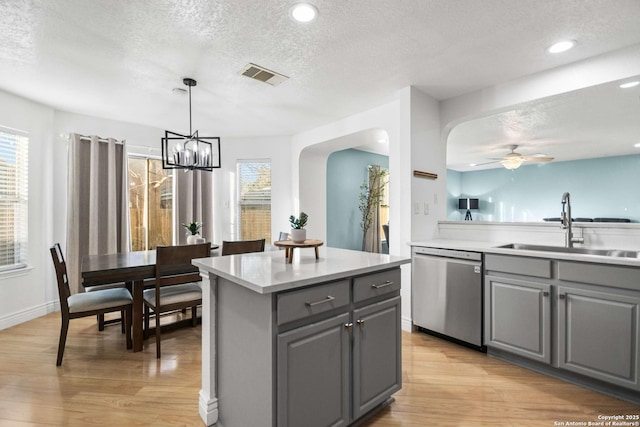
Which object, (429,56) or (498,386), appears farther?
(429,56)

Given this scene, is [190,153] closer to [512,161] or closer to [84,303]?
[84,303]

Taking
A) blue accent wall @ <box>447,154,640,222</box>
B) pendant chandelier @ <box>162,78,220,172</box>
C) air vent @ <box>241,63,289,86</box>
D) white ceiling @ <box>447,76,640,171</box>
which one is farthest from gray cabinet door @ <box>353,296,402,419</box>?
blue accent wall @ <box>447,154,640,222</box>

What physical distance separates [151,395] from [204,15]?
2.51m

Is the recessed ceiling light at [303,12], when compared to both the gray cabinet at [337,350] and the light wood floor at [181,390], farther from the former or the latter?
the light wood floor at [181,390]

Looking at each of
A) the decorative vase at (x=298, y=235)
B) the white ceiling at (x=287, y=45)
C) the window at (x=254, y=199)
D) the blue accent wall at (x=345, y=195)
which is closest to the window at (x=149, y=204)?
the window at (x=254, y=199)

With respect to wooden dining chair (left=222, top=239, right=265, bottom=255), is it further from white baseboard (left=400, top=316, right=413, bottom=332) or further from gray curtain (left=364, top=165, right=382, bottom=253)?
gray curtain (left=364, top=165, right=382, bottom=253)

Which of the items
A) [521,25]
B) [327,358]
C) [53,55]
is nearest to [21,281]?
[53,55]

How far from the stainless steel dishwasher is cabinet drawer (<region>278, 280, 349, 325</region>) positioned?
156 centimetres

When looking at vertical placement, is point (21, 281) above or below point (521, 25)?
below

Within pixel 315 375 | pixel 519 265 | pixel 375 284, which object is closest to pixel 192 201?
pixel 375 284

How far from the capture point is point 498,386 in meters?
2.14

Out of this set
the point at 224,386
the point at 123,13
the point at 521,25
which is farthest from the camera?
the point at 521,25

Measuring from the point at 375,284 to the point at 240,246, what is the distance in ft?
5.49

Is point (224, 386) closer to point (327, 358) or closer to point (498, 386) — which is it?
point (327, 358)
